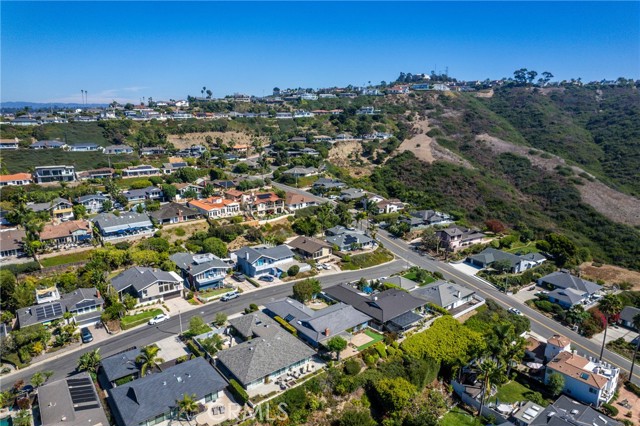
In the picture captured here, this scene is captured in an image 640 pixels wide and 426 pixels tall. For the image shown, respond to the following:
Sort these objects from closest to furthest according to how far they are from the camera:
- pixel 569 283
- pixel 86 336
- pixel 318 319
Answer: pixel 86 336, pixel 318 319, pixel 569 283

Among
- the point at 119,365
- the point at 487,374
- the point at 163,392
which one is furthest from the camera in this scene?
the point at 119,365

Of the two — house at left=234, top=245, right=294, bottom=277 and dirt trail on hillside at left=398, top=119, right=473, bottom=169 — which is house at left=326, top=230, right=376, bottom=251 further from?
dirt trail on hillside at left=398, top=119, right=473, bottom=169

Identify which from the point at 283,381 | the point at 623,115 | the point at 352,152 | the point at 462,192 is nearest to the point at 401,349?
the point at 283,381

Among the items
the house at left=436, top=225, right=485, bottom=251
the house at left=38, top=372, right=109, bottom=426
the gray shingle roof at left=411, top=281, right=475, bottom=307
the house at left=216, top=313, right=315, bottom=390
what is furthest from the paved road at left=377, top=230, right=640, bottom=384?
the house at left=38, top=372, right=109, bottom=426

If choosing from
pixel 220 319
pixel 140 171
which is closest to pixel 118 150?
pixel 140 171

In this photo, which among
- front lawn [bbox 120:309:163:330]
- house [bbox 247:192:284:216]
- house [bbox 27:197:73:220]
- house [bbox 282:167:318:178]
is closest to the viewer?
front lawn [bbox 120:309:163:330]

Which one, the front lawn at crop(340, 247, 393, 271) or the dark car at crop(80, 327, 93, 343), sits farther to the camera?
the front lawn at crop(340, 247, 393, 271)

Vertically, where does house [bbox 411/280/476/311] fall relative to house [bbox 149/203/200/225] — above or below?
below

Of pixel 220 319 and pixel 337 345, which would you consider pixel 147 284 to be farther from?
pixel 337 345

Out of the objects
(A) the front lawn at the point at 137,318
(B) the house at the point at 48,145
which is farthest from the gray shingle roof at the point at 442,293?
(B) the house at the point at 48,145
